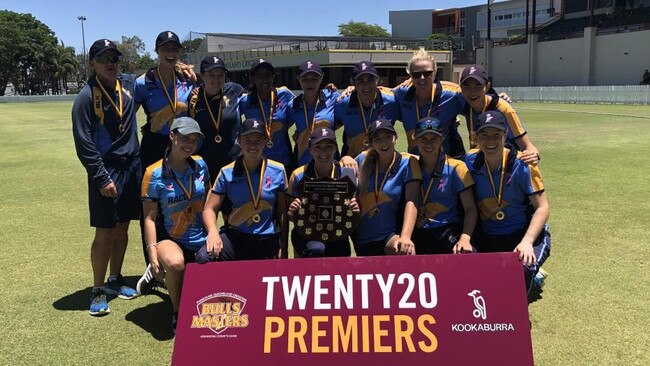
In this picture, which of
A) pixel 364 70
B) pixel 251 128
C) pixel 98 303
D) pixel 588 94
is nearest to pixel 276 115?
pixel 364 70

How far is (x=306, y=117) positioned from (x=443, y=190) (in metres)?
1.64

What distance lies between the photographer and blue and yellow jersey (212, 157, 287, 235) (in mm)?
4305

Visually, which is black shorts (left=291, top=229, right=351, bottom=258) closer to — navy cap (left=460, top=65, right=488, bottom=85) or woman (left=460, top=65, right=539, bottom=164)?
woman (left=460, top=65, right=539, bottom=164)

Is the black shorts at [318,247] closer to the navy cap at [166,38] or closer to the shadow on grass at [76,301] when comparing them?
the shadow on grass at [76,301]

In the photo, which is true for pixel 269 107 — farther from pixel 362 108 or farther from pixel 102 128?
pixel 102 128

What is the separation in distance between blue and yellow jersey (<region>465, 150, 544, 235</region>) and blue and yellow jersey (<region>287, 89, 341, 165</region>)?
1508mm

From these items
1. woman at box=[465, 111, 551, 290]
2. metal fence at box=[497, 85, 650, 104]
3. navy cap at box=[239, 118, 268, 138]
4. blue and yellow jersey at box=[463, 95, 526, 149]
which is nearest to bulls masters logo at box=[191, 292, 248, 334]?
navy cap at box=[239, 118, 268, 138]

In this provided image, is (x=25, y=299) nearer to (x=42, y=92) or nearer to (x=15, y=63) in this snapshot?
(x=15, y=63)

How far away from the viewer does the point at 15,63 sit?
86938 millimetres

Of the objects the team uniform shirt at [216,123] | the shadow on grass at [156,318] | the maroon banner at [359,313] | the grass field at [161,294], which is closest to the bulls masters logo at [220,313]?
the maroon banner at [359,313]

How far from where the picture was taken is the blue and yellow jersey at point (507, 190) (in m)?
4.25

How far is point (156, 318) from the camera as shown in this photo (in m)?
4.57

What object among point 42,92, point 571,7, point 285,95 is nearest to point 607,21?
point 571,7

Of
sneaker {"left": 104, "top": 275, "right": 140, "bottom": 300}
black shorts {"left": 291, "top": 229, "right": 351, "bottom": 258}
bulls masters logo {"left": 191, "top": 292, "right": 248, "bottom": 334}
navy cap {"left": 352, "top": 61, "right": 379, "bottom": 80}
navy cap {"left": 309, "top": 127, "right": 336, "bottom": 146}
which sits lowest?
sneaker {"left": 104, "top": 275, "right": 140, "bottom": 300}
